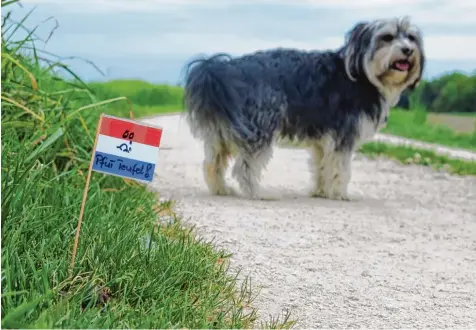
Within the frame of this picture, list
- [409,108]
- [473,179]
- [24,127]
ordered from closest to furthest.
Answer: [24,127] → [473,179] → [409,108]

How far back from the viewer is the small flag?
4.11 meters

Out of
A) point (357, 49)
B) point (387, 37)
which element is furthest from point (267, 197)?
point (387, 37)

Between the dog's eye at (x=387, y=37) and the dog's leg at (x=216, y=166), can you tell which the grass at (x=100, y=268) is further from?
the dog's eye at (x=387, y=37)

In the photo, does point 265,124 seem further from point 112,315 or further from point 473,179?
point 112,315

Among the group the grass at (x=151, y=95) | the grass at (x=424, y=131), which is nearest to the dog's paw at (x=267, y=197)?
the grass at (x=424, y=131)

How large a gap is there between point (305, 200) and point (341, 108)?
92cm

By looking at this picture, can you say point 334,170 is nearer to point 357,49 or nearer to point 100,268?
point 357,49

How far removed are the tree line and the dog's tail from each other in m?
12.3

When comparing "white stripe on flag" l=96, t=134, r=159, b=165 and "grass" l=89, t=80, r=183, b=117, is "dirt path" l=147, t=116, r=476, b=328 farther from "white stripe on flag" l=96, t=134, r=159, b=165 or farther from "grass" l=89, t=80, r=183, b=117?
"grass" l=89, t=80, r=183, b=117

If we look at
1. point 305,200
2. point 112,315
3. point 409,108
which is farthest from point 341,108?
point 409,108

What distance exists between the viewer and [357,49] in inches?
320

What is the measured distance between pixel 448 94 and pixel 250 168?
13047mm

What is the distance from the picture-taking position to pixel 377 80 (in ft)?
26.6

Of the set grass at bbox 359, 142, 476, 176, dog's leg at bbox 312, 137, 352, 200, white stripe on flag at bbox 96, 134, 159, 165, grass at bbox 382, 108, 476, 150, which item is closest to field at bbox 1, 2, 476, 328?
white stripe on flag at bbox 96, 134, 159, 165
